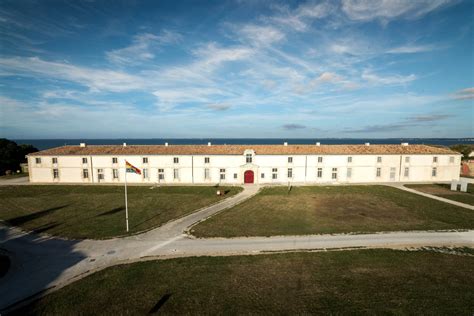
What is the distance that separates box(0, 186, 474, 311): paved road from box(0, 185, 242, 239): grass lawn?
5.61 ft

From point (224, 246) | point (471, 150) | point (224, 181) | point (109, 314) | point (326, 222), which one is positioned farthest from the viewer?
point (471, 150)

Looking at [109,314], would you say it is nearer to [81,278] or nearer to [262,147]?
[81,278]

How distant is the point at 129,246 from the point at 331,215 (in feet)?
61.7

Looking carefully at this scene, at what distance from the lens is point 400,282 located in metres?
12.4

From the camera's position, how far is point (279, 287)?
1210 cm

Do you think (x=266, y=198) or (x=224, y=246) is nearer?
(x=224, y=246)

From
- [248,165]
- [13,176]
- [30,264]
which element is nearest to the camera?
[30,264]

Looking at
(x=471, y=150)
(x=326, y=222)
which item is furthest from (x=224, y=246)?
(x=471, y=150)

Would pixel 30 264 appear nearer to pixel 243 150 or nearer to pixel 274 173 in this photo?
pixel 243 150

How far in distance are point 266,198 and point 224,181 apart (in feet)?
37.1

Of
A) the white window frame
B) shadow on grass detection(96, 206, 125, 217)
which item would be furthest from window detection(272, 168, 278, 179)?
shadow on grass detection(96, 206, 125, 217)

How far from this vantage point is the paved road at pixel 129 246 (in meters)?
13.4

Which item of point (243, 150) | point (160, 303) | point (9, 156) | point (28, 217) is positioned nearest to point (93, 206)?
point (28, 217)

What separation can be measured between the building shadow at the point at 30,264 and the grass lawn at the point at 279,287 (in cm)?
119
